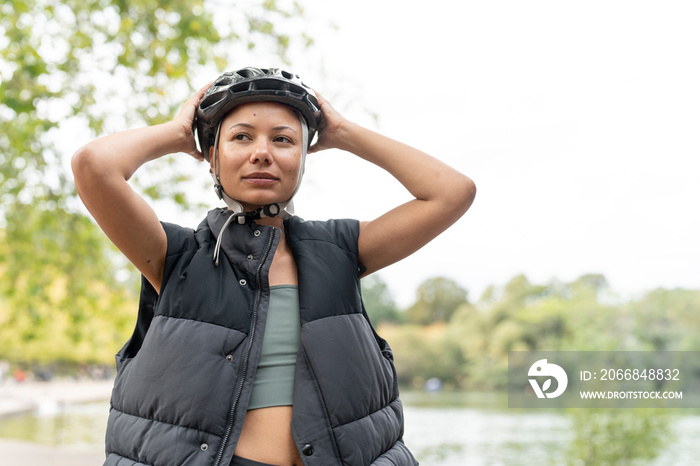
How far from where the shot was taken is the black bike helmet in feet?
5.66

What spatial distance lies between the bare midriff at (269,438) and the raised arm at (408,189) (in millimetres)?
492

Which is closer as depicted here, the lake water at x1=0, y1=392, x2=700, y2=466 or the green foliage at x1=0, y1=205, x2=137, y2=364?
the green foliage at x1=0, y1=205, x2=137, y2=364

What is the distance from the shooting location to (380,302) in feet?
87.2

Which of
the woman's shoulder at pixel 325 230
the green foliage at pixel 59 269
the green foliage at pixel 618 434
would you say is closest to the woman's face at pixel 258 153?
the woman's shoulder at pixel 325 230

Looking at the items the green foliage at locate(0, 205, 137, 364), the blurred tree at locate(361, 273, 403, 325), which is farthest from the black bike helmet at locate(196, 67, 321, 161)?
the blurred tree at locate(361, 273, 403, 325)

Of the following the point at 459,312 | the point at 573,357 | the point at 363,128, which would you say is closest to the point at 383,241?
the point at 363,128

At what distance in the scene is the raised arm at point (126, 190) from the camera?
61.2 inches

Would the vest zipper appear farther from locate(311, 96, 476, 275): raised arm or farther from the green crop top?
locate(311, 96, 476, 275): raised arm

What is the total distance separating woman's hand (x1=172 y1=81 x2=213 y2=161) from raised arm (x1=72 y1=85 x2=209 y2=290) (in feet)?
0.05

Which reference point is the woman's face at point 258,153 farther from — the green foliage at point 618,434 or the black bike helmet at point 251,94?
the green foliage at point 618,434

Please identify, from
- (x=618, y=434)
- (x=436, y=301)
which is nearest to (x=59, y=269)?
(x=618, y=434)

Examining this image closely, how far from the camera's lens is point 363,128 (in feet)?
6.10

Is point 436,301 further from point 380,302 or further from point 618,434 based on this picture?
point 618,434

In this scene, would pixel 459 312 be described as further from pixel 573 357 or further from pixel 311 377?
pixel 311 377
